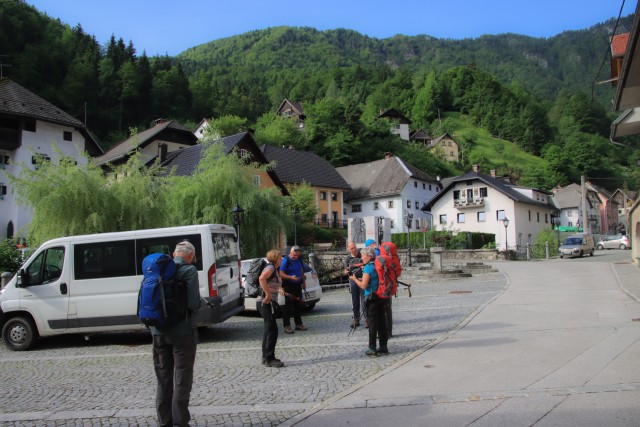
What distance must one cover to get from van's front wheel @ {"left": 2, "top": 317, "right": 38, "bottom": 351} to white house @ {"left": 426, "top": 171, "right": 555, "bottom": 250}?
154 feet

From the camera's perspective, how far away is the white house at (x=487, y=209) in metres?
51.5

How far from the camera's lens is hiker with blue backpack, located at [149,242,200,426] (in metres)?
4.82

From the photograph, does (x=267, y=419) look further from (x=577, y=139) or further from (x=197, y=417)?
(x=577, y=139)

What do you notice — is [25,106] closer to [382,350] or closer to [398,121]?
[382,350]

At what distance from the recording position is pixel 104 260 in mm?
9859

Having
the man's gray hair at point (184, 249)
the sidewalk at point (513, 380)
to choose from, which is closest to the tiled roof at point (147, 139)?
the sidewalk at point (513, 380)

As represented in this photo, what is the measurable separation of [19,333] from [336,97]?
4750 inches

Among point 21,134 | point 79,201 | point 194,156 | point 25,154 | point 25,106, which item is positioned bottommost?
point 79,201

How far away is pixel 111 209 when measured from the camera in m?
18.8

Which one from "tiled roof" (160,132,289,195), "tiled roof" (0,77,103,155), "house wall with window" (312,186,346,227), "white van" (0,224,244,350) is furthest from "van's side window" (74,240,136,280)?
"house wall with window" (312,186,346,227)

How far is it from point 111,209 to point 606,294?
16.6 m

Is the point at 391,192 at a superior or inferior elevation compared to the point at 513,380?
superior

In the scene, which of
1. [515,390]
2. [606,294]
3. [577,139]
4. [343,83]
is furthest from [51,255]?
[343,83]

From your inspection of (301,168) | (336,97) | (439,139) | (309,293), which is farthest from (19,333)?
(336,97)
